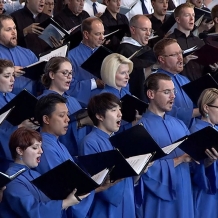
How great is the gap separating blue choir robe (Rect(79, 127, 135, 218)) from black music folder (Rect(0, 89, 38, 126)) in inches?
18.3

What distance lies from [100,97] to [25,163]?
949mm

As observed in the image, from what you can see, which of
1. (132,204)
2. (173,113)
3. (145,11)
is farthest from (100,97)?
(145,11)

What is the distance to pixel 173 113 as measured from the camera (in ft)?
21.5

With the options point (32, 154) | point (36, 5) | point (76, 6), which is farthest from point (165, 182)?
point (76, 6)

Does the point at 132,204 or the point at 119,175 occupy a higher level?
the point at 119,175

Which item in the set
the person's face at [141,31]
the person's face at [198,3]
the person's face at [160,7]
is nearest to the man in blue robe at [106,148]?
the person's face at [141,31]

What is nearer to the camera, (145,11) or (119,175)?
(119,175)

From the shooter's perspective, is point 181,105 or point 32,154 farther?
point 181,105

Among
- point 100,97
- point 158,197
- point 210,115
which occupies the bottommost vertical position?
point 158,197

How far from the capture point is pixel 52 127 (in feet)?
17.3

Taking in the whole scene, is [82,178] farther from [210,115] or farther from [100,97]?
[210,115]

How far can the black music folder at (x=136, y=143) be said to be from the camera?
5078 mm

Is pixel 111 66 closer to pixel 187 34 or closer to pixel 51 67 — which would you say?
pixel 51 67

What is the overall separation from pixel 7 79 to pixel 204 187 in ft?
5.77
